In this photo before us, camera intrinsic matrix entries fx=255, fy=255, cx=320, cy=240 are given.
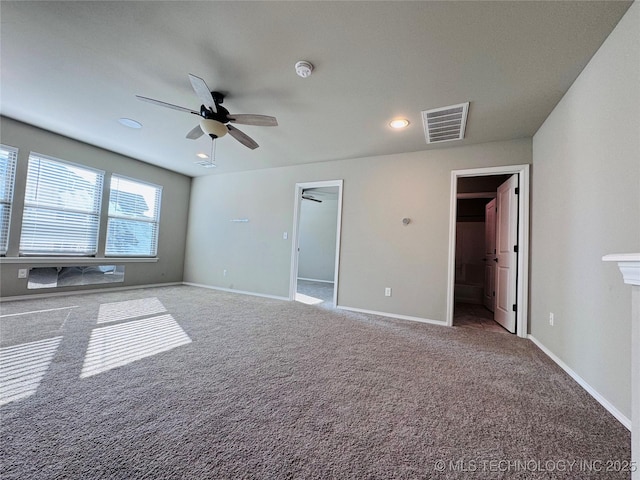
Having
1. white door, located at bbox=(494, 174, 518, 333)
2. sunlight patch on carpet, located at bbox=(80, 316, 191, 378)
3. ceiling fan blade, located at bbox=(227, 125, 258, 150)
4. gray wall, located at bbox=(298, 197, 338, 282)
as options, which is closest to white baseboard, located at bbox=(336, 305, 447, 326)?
white door, located at bbox=(494, 174, 518, 333)

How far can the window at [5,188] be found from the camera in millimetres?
3512

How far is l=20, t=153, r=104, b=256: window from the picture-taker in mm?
3758

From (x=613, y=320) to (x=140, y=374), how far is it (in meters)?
3.10

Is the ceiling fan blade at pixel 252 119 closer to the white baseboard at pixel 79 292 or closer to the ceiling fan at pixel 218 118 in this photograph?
the ceiling fan at pixel 218 118

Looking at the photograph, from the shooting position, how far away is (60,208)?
4.03 metres

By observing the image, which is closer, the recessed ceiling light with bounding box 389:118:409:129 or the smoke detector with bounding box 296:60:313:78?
the smoke detector with bounding box 296:60:313:78

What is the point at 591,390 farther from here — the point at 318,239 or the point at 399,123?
the point at 318,239

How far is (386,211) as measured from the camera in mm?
3932

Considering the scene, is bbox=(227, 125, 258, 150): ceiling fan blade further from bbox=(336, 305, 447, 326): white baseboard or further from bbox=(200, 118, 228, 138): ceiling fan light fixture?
bbox=(336, 305, 447, 326): white baseboard

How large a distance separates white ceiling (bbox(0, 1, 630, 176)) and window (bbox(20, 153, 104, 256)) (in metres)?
0.95

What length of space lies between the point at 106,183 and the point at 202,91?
3.73 meters

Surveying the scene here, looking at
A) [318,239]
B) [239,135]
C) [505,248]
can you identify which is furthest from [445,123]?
[318,239]

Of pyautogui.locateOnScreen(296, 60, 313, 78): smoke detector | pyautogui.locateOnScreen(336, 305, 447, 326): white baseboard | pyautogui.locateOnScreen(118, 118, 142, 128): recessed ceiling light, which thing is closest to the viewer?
pyautogui.locateOnScreen(296, 60, 313, 78): smoke detector

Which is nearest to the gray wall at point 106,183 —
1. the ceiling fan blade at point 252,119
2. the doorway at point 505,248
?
the ceiling fan blade at point 252,119
